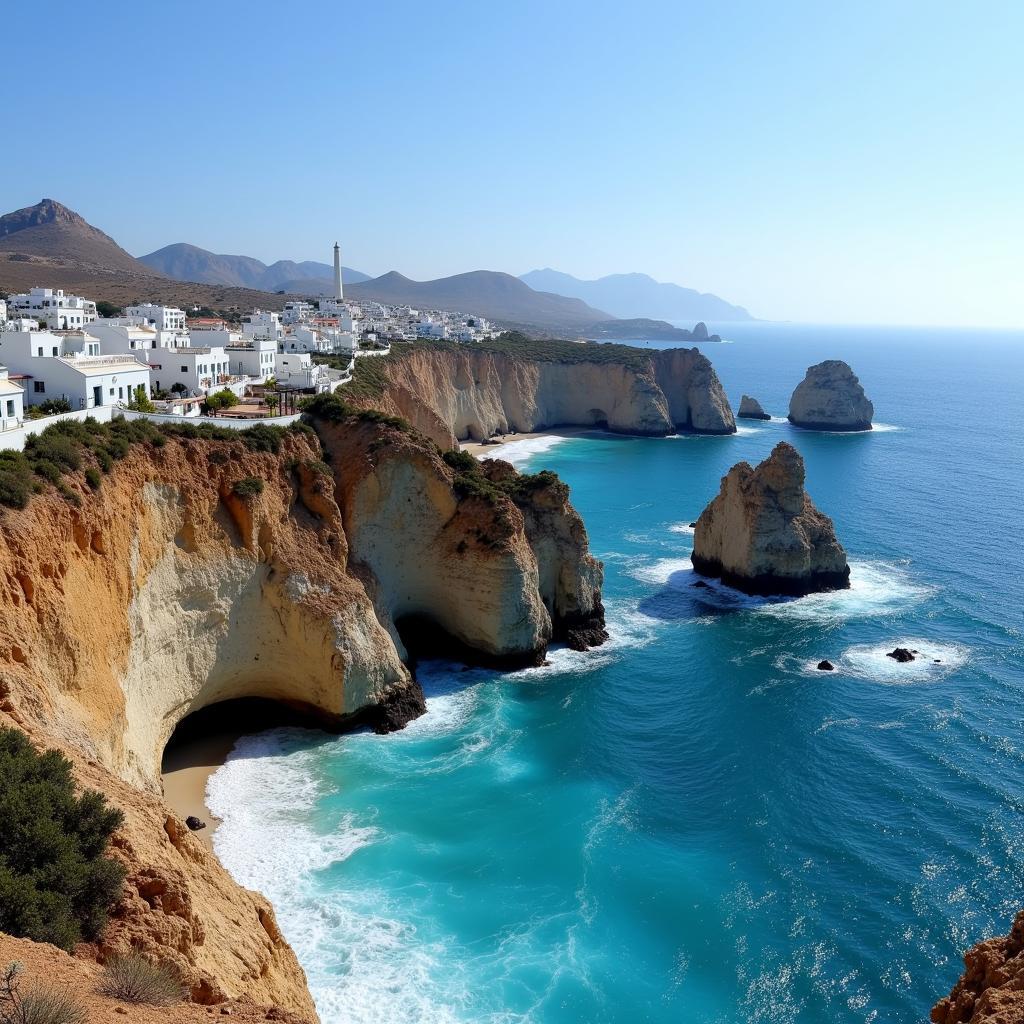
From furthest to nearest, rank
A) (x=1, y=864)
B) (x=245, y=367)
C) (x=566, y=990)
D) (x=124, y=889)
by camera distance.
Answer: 1. (x=245, y=367)
2. (x=566, y=990)
3. (x=124, y=889)
4. (x=1, y=864)

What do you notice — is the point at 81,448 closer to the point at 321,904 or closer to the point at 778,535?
the point at 321,904

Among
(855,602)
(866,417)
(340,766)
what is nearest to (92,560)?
(340,766)

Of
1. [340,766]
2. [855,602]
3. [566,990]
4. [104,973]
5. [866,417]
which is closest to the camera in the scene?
[104,973]

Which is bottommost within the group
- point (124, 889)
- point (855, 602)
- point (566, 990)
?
point (566, 990)

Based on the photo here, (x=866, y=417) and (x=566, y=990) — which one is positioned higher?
(x=866, y=417)

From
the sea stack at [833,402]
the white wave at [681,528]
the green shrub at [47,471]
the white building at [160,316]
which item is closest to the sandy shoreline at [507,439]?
the white wave at [681,528]

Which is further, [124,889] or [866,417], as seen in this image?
[866,417]

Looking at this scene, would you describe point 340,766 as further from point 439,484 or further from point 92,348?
point 92,348

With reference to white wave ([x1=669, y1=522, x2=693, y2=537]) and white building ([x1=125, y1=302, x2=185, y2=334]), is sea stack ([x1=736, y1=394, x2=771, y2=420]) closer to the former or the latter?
white wave ([x1=669, y1=522, x2=693, y2=537])
